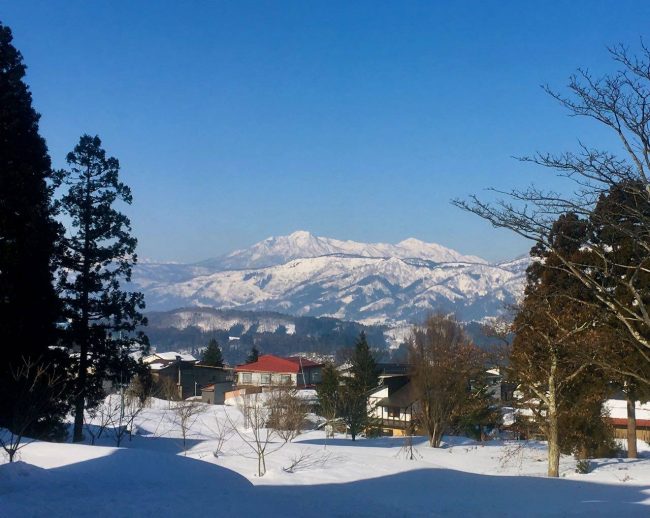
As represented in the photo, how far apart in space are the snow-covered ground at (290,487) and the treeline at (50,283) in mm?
2544

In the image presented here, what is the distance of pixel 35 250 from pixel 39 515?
9.91 m

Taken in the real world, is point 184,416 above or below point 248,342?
below

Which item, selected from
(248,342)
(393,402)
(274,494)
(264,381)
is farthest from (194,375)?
(248,342)

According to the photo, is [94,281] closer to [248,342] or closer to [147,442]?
[147,442]

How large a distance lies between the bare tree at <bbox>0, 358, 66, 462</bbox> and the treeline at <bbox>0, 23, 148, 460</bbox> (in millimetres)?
38

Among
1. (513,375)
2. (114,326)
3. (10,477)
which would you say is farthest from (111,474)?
(513,375)

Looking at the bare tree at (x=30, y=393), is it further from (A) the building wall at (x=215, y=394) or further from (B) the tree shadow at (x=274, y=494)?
(A) the building wall at (x=215, y=394)

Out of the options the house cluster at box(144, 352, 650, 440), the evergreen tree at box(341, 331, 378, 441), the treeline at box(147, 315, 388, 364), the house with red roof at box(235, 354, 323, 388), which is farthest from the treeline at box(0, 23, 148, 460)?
the treeline at box(147, 315, 388, 364)

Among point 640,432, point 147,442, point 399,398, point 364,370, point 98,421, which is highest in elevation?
point 364,370

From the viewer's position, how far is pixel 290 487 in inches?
484

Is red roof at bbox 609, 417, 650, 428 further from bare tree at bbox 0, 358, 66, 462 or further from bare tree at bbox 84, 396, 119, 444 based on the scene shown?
bare tree at bbox 0, 358, 66, 462

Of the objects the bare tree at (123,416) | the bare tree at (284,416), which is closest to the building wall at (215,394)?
the bare tree at (123,416)

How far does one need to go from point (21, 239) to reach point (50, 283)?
219 cm

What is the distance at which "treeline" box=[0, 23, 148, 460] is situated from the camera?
15.3m
